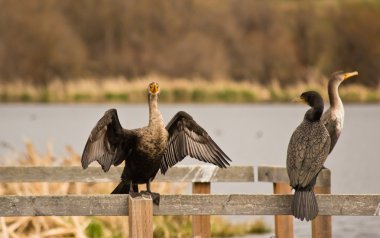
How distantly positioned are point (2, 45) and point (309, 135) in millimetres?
38126

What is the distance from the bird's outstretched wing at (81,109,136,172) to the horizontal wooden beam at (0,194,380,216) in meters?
0.77

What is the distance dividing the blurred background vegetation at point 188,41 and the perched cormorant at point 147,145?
31.8 meters

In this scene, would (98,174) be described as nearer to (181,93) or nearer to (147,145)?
(147,145)

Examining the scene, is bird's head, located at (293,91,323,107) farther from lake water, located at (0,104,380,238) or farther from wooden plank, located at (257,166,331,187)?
lake water, located at (0,104,380,238)

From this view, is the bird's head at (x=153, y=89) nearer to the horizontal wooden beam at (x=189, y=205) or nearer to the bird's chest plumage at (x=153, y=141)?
the bird's chest plumage at (x=153, y=141)

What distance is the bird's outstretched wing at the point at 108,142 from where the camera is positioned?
24.3ft

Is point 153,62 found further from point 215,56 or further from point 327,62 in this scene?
point 327,62

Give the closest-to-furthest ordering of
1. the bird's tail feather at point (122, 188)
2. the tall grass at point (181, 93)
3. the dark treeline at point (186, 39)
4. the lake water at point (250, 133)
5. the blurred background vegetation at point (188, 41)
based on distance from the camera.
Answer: the bird's tail feather at point (122, 188) → the lake water at point (250, 133) → the tall grass at point (181, 93) → the blurred background vegetation at point (188, 41) → the dark treeline at point (186, 39)

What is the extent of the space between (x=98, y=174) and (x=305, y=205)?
2.44 meters

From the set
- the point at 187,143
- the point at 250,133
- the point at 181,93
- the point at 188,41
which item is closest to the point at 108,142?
the point at 187,143

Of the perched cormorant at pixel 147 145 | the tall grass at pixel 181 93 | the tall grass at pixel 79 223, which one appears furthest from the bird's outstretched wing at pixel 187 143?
the tall grass at pixel 181 93

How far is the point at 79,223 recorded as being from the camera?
9.98 meters

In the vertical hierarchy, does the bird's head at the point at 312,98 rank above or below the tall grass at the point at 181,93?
below

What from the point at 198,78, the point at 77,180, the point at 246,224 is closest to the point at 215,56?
the point at 198,78
